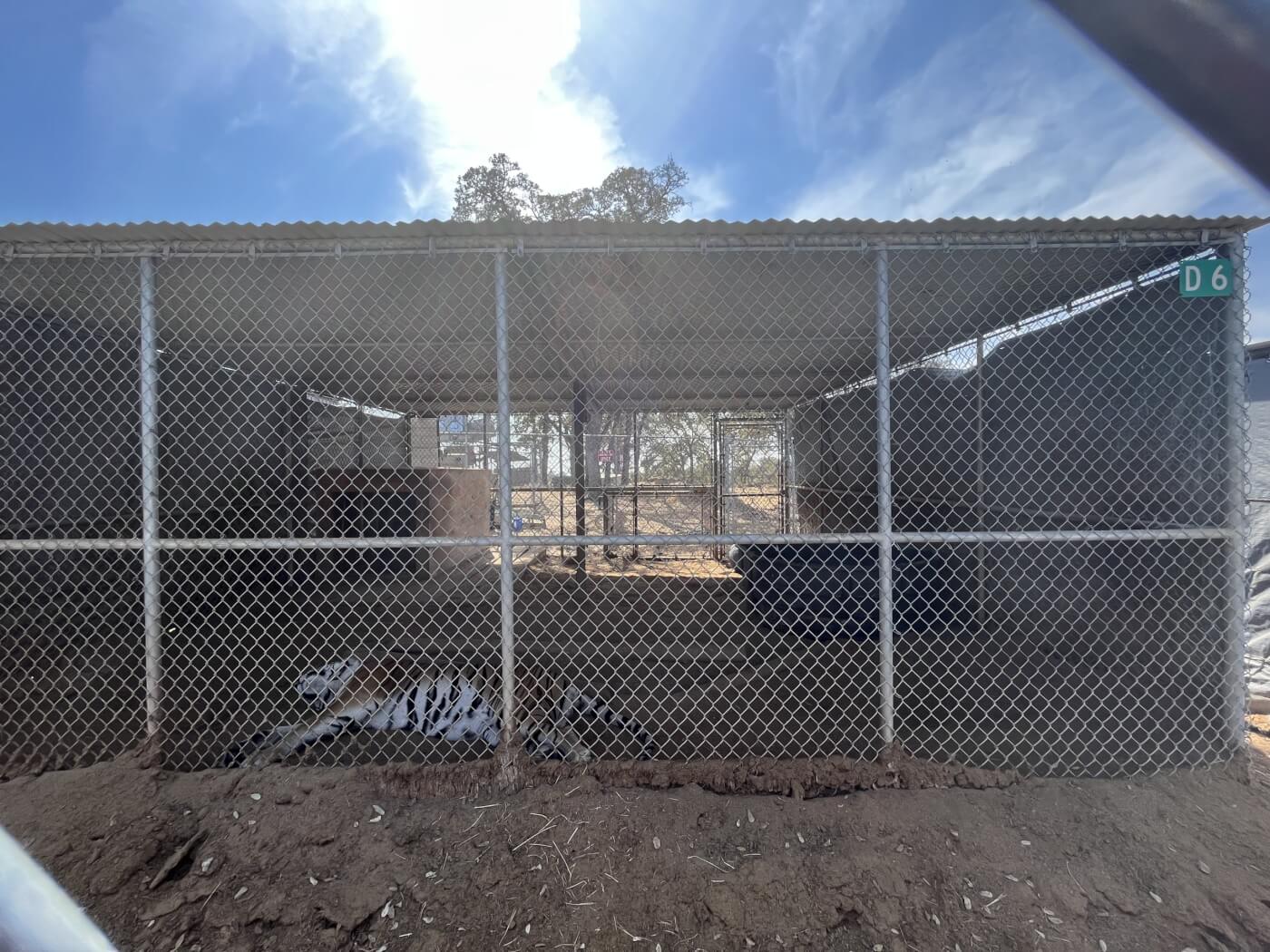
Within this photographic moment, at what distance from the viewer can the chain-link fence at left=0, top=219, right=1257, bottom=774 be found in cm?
281

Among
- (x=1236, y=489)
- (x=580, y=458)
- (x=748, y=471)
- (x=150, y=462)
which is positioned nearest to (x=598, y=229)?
(x=150, y=462)

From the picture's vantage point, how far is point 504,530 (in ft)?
9.18

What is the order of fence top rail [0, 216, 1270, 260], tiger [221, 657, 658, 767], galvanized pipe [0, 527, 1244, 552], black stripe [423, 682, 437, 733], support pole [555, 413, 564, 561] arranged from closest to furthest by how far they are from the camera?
galvanized pipe [0, 527, 1244, 552]
fence top rail [0, 216, 1270, 260]
tiger [221, 657, 658, 767]
black stripe [423, 682, 437, 733]
support pole [555, 413, 564, 561]

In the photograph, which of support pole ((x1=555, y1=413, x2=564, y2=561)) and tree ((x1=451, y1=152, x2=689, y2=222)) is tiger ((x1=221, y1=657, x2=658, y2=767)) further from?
tree ((x1=451, y1=152, x2=689, y2=222))

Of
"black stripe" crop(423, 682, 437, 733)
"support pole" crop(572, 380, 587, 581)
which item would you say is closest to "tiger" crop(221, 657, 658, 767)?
"black stripe" crop(423, 682, 437, 733)

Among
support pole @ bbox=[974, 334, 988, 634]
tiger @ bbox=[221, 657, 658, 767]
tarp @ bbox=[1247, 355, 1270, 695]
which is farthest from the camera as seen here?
support pole @ bbox=[974, 334, 988, 634]

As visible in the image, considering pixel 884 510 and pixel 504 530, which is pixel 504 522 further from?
pixel 884 510

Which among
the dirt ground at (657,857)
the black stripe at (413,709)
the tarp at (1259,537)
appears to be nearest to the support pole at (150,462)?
the dirt ground at (657,857)

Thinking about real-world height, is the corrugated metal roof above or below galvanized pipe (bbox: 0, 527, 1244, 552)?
above

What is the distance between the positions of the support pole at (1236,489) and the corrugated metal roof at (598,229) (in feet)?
1.26

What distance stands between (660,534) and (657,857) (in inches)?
79.3

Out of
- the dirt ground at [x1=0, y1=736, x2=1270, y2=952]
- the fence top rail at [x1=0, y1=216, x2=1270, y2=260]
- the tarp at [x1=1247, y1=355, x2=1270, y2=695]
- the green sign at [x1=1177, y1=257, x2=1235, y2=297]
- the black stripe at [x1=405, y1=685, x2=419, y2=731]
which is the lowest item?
the dirt ground at [x1=0, y1=736, x2=1270, y2=952]

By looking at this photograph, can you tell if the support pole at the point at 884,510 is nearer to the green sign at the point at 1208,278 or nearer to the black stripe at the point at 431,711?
the green sign at the point at 1208,278

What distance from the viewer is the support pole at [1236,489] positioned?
2766 millimetres
